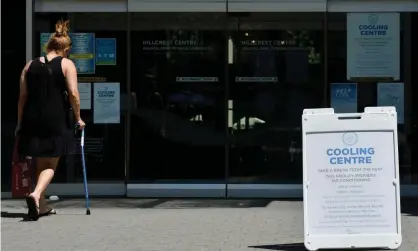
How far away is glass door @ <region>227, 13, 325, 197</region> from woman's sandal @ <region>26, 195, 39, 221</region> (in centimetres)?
338

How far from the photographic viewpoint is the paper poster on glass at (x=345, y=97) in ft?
36.2

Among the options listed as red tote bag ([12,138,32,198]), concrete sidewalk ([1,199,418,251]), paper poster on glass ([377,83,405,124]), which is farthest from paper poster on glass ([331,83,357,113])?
red tote bag ([12,138,32,198])

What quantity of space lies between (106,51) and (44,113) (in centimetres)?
264

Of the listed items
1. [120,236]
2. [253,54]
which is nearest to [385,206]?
[120,236]

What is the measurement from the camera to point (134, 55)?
1119cm

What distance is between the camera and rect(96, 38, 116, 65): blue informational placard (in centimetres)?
1116

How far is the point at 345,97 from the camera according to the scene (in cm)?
1104

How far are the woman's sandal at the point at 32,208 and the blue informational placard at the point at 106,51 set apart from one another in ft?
10.4

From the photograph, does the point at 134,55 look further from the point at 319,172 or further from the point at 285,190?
the point at 319,172

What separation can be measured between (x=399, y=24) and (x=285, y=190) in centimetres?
292

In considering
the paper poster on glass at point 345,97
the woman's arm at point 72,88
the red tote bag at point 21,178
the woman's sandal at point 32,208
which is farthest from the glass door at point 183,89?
the woman's sandal at point 32,208

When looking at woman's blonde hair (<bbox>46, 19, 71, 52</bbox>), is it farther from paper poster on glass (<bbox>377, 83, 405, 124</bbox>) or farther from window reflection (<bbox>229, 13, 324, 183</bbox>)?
paper poster on glass (<bbox>377, 83, 405, 124</bbox>)

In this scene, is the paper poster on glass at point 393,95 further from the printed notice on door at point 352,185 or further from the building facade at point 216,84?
the printed notice on door at point 352,185

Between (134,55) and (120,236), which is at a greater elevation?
(134,55)
